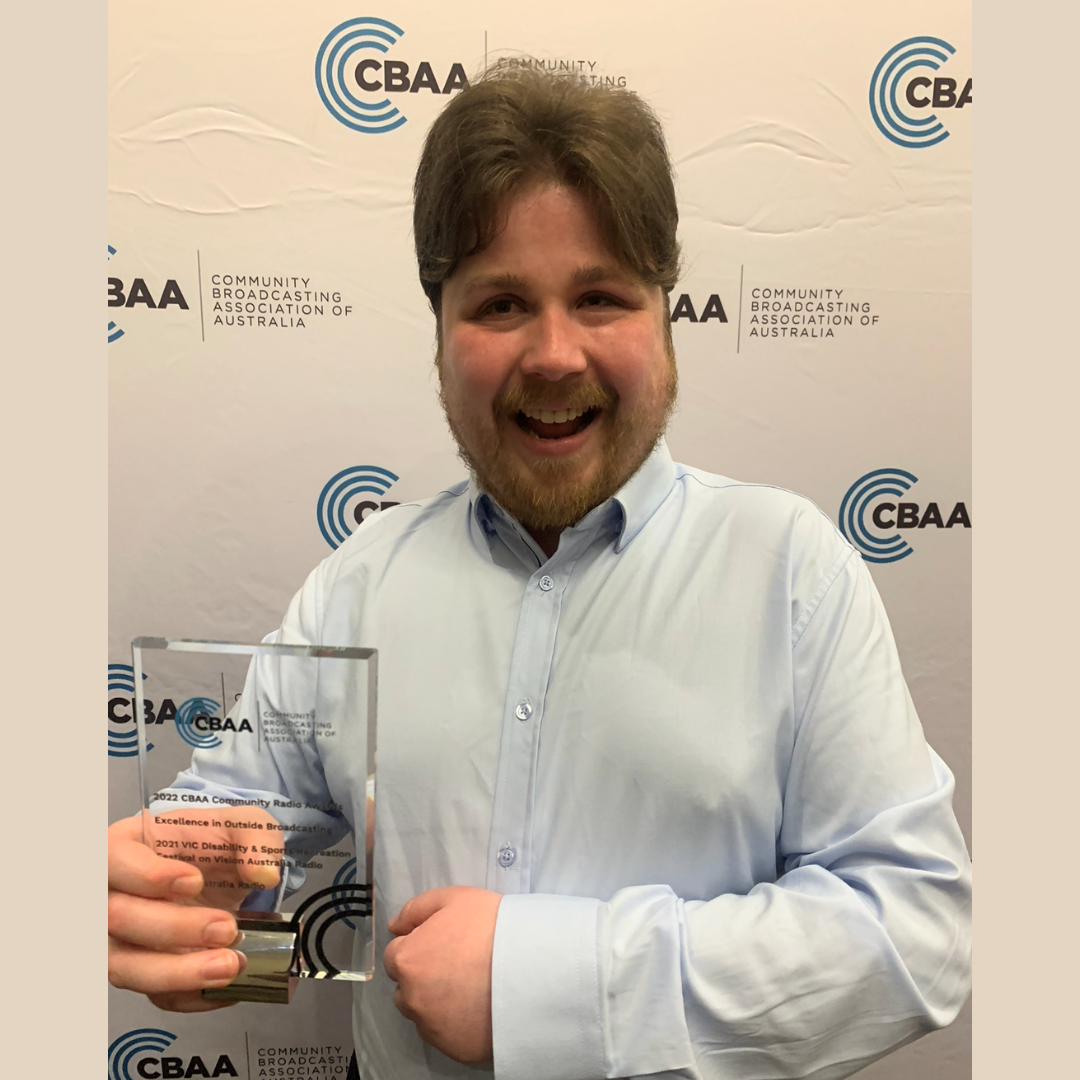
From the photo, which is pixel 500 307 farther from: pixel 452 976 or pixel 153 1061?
pixel 153 1061

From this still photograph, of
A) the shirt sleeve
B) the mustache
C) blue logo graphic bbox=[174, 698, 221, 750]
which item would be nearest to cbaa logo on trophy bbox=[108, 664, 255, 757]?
blue logo graphic bbox=[174, 698, 221, 750]

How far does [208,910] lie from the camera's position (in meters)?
0.90

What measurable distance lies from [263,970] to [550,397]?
727mm

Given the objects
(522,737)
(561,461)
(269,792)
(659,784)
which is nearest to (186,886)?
(269,792)

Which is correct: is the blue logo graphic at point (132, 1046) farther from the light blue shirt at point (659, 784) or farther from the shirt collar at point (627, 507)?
the shirt collar at point (627, 507)

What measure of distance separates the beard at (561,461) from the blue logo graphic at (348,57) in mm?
559

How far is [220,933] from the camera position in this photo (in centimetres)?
89

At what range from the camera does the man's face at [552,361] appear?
98cm

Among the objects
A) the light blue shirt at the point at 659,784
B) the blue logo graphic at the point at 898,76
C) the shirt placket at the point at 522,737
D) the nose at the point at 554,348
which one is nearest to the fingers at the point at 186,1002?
the light blue shirt at the point at 659,784

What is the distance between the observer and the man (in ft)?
2.90

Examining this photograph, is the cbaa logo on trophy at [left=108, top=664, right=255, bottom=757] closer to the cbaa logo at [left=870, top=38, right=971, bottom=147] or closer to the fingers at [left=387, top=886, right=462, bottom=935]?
the fingers at [left=387, top=886, right=462, bottom=935]

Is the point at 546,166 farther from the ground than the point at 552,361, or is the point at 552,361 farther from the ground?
the point at 546,166

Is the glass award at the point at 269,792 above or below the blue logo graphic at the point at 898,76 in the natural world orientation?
below

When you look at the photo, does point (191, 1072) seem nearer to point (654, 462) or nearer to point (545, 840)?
point (545, 840)
